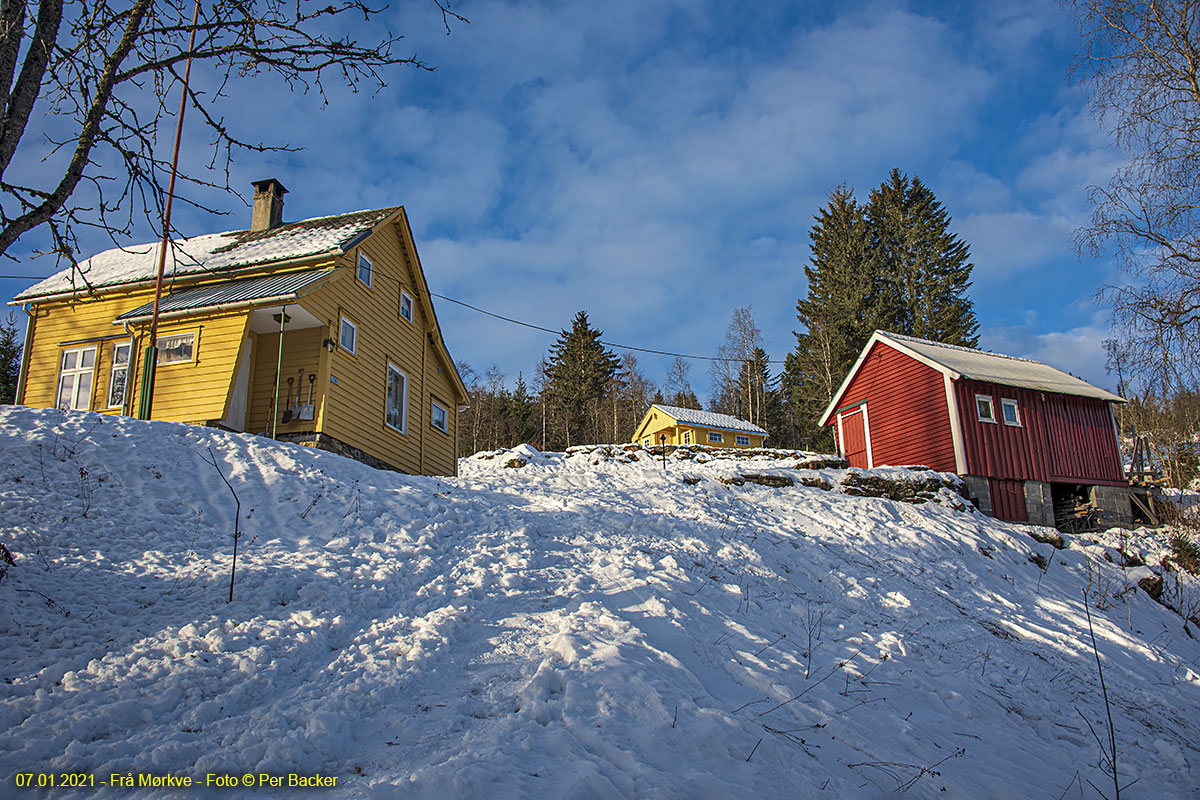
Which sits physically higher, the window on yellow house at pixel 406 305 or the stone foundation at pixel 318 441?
the window on yellow house at pixel 406 305

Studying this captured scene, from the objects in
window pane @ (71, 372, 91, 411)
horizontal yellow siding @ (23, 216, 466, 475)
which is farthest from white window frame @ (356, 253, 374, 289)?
window pane @ (71, 372, 91, 411)

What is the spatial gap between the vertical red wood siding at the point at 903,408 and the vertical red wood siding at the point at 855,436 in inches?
17.0

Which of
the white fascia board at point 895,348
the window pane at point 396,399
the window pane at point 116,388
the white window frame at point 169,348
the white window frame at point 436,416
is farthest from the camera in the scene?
the white fascia board at point 895,348

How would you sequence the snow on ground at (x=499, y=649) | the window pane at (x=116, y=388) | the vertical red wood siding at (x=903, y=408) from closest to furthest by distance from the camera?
the snow on ground at (x=499, y=649)
the window pane at (x=116, y=388)
the vertical red wood siding at (x=903, y=408)

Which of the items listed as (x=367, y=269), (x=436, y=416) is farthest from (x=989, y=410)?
(x=367, y=269)

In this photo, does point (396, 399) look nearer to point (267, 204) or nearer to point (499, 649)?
point (267, 204)

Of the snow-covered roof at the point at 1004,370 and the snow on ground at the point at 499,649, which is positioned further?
the snow-covered roof at the point at 1004,370

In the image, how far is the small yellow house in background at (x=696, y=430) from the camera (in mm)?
38062

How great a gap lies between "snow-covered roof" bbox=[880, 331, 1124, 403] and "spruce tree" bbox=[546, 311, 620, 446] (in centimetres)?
2894

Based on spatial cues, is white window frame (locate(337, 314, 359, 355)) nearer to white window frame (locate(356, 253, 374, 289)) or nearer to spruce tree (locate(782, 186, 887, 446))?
white window frame (locate(356, 253, 374, 289))

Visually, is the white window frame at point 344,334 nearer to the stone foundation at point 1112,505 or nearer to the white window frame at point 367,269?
the white window frame at point 367,269

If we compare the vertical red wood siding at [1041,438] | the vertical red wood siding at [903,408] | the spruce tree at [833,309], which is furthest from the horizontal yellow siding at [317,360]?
the spruce tree at [833,309]

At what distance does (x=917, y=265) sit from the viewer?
134 feet

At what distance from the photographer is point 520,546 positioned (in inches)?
324
